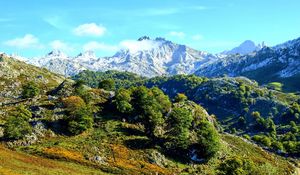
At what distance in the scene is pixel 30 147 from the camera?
102m

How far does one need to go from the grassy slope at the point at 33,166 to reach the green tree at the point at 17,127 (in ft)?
19.7

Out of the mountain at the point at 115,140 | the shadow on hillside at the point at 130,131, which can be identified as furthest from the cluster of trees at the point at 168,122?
the shadow on hillside at the point at 130,131

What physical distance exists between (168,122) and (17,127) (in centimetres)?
Result: 5116


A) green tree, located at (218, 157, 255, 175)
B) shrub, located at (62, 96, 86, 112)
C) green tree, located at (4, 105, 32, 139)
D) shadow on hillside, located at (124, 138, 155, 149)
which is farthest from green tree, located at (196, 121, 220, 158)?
green tree, located at (4, 105, 32, 139)

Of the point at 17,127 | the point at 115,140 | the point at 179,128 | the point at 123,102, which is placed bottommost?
the point at 115,140

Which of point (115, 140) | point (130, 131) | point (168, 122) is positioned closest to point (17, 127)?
point (115, 140)

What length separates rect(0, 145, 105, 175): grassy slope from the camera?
80.6m

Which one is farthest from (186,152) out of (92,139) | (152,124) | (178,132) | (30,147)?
(30,147)

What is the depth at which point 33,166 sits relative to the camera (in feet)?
283

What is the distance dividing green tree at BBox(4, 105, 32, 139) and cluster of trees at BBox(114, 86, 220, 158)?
3385 centimetres

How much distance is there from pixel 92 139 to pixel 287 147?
114 m

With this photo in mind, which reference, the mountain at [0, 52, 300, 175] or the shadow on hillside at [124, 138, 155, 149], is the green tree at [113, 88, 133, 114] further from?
the shadow on hillside at [124, 138, 155, 149]

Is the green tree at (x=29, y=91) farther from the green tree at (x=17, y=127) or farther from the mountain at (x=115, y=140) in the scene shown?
the green tree at (x=17, y=127)

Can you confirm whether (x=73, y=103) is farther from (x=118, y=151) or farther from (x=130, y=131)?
(x=118, y=151)
